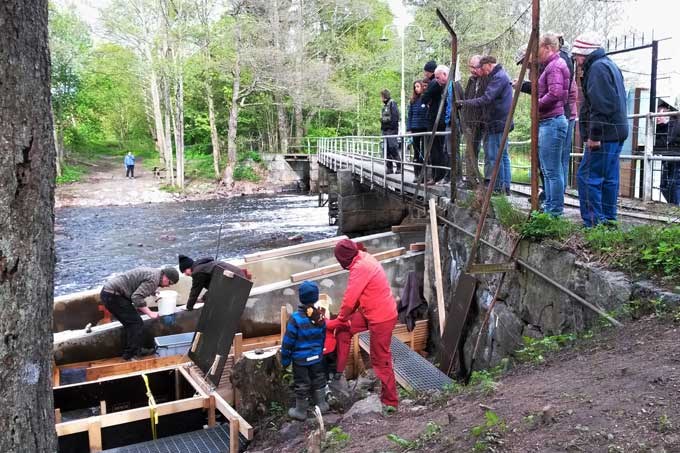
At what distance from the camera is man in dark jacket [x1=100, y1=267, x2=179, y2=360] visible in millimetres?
7953

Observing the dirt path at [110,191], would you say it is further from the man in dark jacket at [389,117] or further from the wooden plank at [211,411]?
the wooden plank at [211,411]

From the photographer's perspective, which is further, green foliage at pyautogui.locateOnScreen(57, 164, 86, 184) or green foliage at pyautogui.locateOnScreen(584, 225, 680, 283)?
green foliage at pyautogui.locateOnScreen(57, 164, 86, 184)

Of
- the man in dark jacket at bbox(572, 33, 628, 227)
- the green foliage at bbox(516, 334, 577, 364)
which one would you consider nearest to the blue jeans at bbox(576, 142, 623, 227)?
the man in dark jacket at bbox(572, 33, 628, 227)

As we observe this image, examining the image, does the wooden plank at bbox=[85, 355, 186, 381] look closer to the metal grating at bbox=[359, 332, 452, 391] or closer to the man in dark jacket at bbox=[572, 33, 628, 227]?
the metal grating at bbox=[359, 332, 452, 391]

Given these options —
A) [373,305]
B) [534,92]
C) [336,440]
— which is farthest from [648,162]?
[336,440]

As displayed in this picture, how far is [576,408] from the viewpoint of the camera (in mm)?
3188

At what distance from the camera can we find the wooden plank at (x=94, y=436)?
535 centimetres

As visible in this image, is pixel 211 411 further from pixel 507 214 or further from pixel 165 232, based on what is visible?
pixel 165 232

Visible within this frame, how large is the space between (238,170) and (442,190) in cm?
3012

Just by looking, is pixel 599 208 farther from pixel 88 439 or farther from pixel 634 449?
pixel 88 439

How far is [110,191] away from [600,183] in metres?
31.0

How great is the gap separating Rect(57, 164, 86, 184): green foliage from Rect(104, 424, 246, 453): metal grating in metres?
30.9

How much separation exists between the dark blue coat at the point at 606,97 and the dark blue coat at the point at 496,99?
5.49 ft

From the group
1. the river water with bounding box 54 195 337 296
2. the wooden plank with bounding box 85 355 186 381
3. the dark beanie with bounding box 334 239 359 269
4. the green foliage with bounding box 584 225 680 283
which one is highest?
the green foliage with bounding box 584 225 680 283
